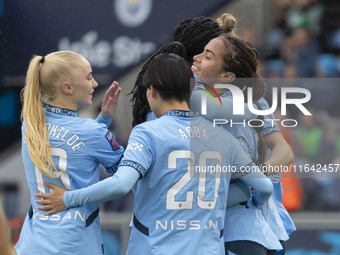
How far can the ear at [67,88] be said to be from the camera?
8.46 ft

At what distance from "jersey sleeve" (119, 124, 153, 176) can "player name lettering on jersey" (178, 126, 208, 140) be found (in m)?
0.13

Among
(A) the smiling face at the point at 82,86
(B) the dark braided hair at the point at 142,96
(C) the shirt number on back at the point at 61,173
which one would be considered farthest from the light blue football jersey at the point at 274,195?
(C) the shirt number on back at the point at 61,173

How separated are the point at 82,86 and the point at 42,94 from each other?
0.49 feet

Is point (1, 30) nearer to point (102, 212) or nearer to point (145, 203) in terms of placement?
point (102, 212)

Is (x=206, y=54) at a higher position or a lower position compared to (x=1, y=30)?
higher

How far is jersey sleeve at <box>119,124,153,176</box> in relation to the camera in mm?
2322

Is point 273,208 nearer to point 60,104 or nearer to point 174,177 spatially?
point 174,177

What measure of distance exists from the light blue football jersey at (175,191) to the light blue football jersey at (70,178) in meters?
0.17

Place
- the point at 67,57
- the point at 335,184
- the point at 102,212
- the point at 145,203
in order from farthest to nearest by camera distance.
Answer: the point at 335,184 < the point at 102,212 < the point at 67,57 < the point at 145,203

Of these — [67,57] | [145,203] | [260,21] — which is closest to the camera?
[145,203]

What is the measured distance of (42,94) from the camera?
8.48ft

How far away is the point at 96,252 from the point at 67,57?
2.38 ft

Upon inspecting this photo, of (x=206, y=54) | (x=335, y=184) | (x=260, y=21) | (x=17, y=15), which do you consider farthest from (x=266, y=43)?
(x=206, y=54)

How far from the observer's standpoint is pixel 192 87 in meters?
2.57
